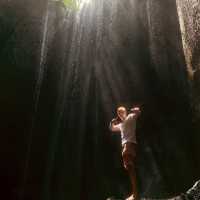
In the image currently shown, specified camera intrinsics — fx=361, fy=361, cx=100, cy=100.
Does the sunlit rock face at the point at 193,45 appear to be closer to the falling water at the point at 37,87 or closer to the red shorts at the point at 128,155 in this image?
the red shorts at the point at 128,155

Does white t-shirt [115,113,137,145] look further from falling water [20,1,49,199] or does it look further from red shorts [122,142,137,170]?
falling water [20,1,49,199]

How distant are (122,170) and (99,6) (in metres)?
6.34

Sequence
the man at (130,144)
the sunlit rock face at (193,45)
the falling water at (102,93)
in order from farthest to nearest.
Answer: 1. the falling water at (102,93)
2. the sunlit rock face at (193,45)
3. the man at (130,144)

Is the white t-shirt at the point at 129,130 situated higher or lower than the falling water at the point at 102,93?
lower

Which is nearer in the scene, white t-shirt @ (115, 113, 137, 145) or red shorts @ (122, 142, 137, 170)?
red shorts @ (122, 142, 137, 170)

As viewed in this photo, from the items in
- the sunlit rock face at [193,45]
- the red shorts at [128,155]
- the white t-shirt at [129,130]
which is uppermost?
the sunlit rock face at [193,45]

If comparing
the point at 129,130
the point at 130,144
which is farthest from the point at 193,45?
the point at 130,144

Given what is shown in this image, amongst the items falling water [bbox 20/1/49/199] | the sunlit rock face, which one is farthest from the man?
falling water [bbox 20/1/49/199]

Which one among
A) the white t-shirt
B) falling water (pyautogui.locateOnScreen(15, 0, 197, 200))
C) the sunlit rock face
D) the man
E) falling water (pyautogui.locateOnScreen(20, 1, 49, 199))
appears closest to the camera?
the man

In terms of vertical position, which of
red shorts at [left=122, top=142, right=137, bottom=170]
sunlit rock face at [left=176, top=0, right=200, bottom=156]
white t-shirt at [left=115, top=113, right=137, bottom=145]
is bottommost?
red shorts at [left=122, top=142, right=137, bottom=170]

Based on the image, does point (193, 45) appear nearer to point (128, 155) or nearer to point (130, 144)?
point (130, 144)

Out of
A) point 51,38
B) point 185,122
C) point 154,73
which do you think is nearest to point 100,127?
point 154,73

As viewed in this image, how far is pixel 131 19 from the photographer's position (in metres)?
11.9

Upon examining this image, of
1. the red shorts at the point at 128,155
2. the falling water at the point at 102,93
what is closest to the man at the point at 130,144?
the red shorts at the point at 128,155
